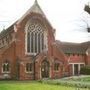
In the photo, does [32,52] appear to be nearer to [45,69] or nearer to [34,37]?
[34,37]

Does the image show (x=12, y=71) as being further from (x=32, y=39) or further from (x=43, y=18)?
(x=43, y=18)

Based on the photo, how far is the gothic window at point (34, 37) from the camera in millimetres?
60312

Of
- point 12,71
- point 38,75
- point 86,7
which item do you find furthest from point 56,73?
point 86,7

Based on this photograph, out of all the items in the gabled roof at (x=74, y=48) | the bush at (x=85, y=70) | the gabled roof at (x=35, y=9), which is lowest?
the bush at (x=85, y=70)

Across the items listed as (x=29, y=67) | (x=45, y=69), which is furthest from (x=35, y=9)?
(x=45, y=69)

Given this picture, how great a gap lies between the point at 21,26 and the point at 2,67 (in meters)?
7.75

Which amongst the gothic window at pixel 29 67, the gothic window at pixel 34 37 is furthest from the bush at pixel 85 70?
the gothic window at pixel 29 67

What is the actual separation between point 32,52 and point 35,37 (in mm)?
2637

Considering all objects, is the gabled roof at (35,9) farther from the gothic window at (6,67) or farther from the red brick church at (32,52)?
the gothic window at (6,67)

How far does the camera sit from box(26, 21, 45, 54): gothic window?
2375 inches

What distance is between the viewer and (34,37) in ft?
199

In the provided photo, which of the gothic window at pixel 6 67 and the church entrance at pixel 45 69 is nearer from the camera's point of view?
the gothic window at pixel 6 67

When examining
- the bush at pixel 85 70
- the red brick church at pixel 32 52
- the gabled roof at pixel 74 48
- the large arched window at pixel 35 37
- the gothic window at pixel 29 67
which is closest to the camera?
the red brick church at pixel 32 52

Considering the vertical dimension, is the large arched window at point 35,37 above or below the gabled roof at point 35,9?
below
